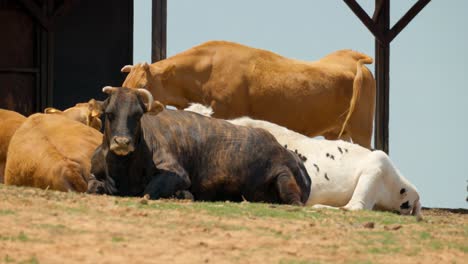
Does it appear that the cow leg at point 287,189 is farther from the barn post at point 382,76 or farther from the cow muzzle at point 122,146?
the barn post at point 382,76

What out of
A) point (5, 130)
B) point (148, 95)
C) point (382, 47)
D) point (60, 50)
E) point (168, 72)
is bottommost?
point (60, 50)

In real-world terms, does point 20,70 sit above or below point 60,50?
below

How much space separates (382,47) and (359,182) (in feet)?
20.6

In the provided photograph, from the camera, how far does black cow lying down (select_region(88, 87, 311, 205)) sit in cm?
1417

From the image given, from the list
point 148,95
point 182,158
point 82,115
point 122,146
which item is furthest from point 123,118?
point 82,115

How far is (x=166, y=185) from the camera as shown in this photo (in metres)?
14.2

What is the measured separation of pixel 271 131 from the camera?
16734mm

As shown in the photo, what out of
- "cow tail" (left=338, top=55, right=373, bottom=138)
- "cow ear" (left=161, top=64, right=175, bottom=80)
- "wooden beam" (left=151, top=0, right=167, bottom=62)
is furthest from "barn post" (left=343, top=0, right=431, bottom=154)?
"cow ear" (left=161, top=64, right=175, bottom=80)

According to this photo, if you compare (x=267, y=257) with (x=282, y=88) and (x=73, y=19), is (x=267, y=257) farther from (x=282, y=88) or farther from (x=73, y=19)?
(x=73, y=19)

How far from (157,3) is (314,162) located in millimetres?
5686

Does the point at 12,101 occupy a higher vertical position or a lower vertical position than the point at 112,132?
lower

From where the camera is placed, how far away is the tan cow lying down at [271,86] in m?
20.7

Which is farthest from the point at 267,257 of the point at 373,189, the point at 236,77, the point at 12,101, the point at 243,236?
the point at 12,101

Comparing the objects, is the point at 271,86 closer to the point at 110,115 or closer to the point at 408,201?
the point at 408,201
